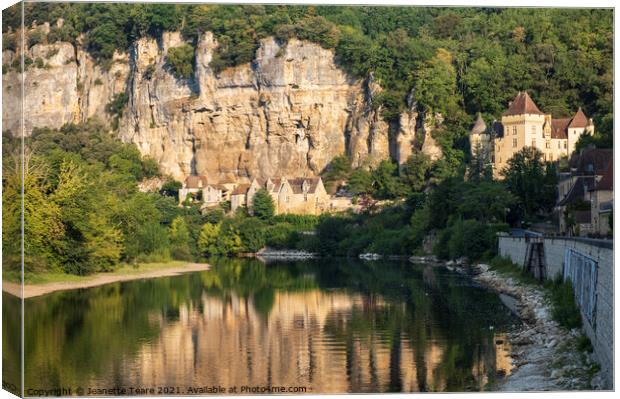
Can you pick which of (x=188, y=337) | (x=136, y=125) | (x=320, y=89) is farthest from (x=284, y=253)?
(x=188, y=337)

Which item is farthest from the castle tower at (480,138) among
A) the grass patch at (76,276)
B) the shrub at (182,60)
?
the shrub at (182,60)

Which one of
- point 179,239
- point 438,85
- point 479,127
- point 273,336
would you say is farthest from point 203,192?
point 273,336

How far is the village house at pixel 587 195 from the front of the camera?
1869 cm

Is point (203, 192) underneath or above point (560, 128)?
underneath

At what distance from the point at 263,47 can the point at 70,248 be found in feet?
108

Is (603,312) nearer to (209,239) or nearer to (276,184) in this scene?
(209,239)

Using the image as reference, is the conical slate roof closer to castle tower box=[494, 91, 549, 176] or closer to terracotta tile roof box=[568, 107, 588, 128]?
castle tower box=[494, 91, 549, 176]

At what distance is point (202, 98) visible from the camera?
5481 cm

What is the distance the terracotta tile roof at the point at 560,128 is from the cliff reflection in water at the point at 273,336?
327 inches

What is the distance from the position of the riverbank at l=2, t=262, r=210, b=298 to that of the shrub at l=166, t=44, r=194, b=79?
964 inches

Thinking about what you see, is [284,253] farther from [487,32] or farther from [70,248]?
[70,248]

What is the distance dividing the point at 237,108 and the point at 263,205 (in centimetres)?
1213

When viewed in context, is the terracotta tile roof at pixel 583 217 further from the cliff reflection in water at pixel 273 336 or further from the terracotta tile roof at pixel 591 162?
the cliff reflection in water at pixel 273 336

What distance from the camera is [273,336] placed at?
47.2 feet
